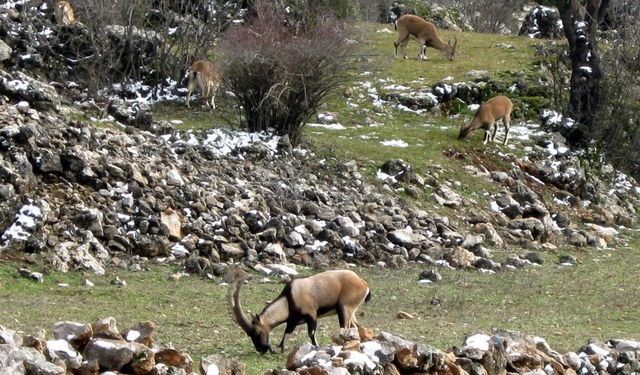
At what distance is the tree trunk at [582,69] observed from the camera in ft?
93.4

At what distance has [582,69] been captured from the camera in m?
28.7

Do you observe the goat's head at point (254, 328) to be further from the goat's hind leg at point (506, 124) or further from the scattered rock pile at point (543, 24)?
the scattered rock pile at point (543, 24)

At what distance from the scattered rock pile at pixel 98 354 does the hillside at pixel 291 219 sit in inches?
52.1

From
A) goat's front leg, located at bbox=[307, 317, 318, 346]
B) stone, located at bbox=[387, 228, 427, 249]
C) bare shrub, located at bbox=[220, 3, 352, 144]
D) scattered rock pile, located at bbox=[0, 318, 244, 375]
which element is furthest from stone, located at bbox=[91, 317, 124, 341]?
bare shrub, located at bbox=[220, 3, 352, 144]

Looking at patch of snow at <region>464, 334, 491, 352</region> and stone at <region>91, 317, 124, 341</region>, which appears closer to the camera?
stone at <region>91, 317, 124, 341</region>

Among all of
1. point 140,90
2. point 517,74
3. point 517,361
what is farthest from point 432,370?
point 517,74

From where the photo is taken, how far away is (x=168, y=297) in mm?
14211

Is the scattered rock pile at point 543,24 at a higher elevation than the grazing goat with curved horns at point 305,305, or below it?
below

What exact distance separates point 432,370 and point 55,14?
20.5 m

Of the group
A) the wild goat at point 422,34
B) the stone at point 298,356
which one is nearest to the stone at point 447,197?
the stone at point 298,356

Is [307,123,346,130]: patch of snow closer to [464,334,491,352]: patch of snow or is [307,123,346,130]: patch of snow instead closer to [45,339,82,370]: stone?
[464,334,491,352]: patch of snow

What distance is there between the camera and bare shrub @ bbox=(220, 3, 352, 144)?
73.4 ft

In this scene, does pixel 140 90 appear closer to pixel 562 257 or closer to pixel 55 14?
pixel 55 14

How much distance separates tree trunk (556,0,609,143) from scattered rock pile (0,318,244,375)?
20672 mm
